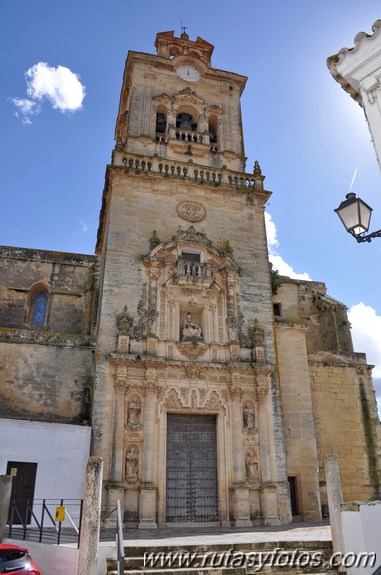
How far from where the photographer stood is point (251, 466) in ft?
46.8

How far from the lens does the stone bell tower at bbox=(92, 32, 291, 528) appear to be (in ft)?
44.9

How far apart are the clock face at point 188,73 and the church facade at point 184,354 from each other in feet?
3.77

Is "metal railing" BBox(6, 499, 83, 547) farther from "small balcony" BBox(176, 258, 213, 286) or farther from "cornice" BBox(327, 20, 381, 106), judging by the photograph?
"cornice" BBox(327, 20, 381, 106)

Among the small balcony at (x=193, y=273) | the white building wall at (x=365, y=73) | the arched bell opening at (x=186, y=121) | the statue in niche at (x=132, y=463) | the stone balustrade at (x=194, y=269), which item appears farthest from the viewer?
the arched bell opening at (x=186, y=121)

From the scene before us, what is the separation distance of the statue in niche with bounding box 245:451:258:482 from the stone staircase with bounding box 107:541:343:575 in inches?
197

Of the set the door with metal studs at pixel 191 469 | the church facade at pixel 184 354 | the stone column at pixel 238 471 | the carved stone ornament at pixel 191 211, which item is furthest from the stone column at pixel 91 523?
the carved stone ornament at pixel 191 211

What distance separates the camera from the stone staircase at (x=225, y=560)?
26.8ft

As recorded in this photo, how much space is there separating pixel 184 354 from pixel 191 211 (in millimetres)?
5659

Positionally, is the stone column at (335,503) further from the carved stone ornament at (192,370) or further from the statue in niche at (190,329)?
the statue in niche at (190,329)

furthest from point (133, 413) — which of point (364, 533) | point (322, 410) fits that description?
point (364, 533)

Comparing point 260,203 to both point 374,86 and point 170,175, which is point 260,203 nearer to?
Answer: point 170,175

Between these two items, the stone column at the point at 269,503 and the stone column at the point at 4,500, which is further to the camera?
the stone column at the point at 269,503

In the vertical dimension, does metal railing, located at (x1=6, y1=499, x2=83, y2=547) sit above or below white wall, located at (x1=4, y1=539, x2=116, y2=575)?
above

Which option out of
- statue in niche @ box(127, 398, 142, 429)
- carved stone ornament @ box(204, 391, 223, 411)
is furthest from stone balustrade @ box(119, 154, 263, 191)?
statue in niche @ box(127, 398, 142, 429)
